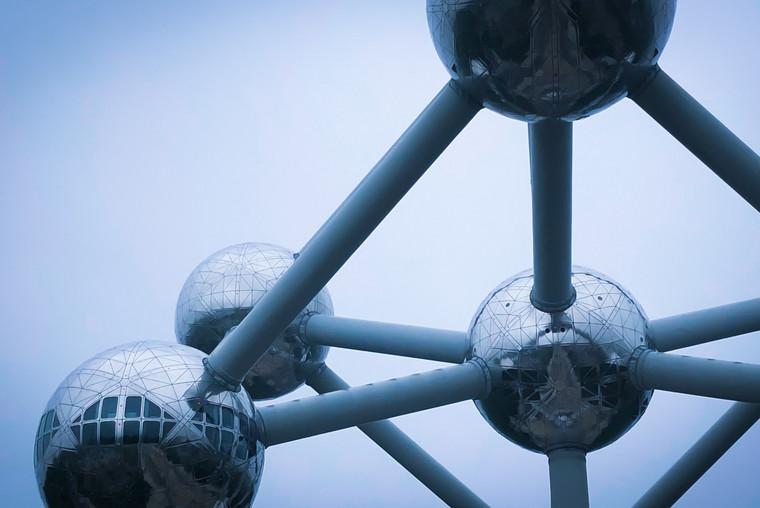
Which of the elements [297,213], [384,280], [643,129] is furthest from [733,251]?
[297,213]

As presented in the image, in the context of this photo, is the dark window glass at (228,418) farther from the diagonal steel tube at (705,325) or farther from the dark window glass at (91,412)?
the diagonal steel tube at (705,325)

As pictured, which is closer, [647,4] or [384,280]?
[647,4]

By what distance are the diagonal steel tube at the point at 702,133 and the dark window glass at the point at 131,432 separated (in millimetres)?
2653

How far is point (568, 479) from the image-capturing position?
6523mm

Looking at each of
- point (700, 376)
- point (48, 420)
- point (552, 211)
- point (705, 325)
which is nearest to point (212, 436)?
point (48, 420)

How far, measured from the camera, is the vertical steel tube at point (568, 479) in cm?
648

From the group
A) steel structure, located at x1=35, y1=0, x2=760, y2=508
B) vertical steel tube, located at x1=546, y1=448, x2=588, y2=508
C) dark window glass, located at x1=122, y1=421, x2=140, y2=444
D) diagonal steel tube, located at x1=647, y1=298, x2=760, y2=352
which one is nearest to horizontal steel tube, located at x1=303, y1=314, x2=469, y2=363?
steel structure, located at x1=35, y1=0, x2=760, y2=508

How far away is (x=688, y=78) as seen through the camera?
11.1m

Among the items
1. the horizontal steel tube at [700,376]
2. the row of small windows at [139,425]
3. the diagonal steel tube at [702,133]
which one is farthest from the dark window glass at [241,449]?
the diagonal steel tube at [702,133]

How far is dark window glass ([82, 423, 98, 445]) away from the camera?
5.21m

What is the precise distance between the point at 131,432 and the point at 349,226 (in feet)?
4.46

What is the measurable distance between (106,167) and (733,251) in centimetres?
627

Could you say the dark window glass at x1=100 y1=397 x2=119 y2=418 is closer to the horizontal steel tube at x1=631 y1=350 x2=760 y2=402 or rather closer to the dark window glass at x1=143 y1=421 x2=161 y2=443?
the dark window glass at x1=143 y1=421 x2=161 y2=443

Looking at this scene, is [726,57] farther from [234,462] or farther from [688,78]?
[234,462]
